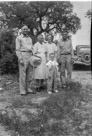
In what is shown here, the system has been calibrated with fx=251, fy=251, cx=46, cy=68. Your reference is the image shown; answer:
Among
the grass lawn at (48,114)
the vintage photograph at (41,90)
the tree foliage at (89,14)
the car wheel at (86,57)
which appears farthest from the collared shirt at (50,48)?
the tree foliage at (89,14)

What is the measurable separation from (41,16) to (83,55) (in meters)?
17.2

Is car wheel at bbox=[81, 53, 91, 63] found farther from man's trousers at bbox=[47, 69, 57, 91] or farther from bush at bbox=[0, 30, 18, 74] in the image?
man's trousers at bbox=[47, 69, 57, 91]

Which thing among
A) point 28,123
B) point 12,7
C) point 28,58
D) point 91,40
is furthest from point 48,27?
point 28,123

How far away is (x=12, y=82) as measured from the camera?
8.57 metres

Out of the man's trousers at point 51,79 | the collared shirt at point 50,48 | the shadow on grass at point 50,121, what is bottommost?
the shadow on grass at point 50,121

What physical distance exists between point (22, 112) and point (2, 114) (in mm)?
391

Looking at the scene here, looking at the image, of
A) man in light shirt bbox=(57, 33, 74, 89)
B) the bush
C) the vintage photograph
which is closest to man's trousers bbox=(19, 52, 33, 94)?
the vintage photograph

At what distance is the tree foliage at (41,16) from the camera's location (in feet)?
97.7

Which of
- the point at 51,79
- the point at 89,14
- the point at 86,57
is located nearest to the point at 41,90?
the point at 51,79

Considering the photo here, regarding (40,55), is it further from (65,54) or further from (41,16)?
(41,16)

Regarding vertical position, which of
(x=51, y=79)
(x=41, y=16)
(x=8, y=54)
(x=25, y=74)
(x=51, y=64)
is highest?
(x=41, y=16)

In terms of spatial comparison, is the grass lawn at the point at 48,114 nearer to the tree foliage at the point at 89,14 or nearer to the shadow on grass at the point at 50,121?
the shadow on grass at the point at 50,121

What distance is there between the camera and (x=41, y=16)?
3191cm

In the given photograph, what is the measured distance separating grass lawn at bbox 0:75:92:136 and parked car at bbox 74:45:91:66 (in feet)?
30.1
